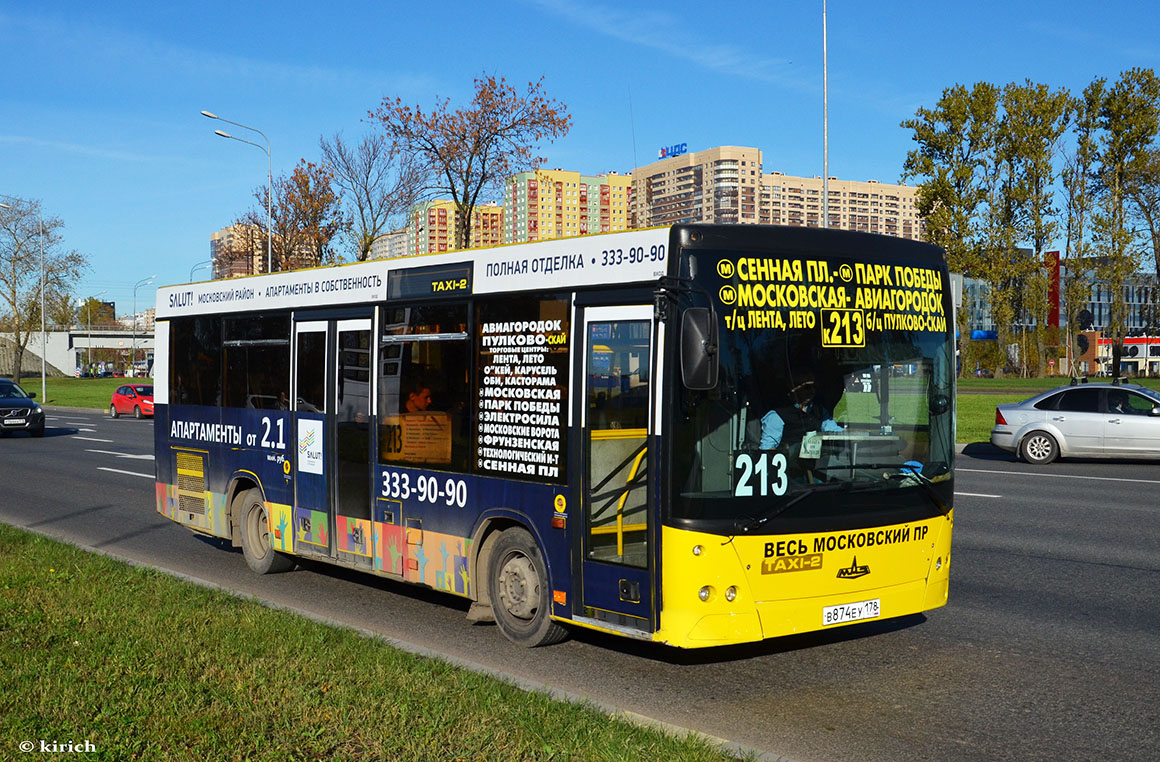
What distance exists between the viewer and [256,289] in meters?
11.2

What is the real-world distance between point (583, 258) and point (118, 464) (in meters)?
18.5

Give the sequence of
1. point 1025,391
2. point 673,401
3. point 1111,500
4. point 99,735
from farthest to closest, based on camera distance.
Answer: point 1025,391
point 1111,500
point 673,401
point 99,735

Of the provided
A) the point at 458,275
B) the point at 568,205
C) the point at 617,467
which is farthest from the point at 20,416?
the point at 617,467

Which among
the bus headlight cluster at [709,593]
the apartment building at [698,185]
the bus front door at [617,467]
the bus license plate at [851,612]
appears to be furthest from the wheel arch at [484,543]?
the apartment building at [698,185]

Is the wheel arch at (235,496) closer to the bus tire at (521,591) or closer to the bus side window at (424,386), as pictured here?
the bus side window at (424,386)

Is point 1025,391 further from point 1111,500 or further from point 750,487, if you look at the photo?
point 750,487

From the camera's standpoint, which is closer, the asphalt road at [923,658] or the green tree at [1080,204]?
the asphalt road at [923,658]

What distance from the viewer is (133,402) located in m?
47.8

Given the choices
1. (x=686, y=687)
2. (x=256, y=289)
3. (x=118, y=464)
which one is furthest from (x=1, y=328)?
(x=686, y=687)

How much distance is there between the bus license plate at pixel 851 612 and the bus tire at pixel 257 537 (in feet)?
19.3

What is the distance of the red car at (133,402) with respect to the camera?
154 ft

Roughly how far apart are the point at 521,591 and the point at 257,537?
4.26 meters

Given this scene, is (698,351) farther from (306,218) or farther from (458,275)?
(306,218)

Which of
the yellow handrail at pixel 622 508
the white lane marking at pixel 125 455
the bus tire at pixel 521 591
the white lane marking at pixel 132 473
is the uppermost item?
the yellow handrail at pixel 622 508
